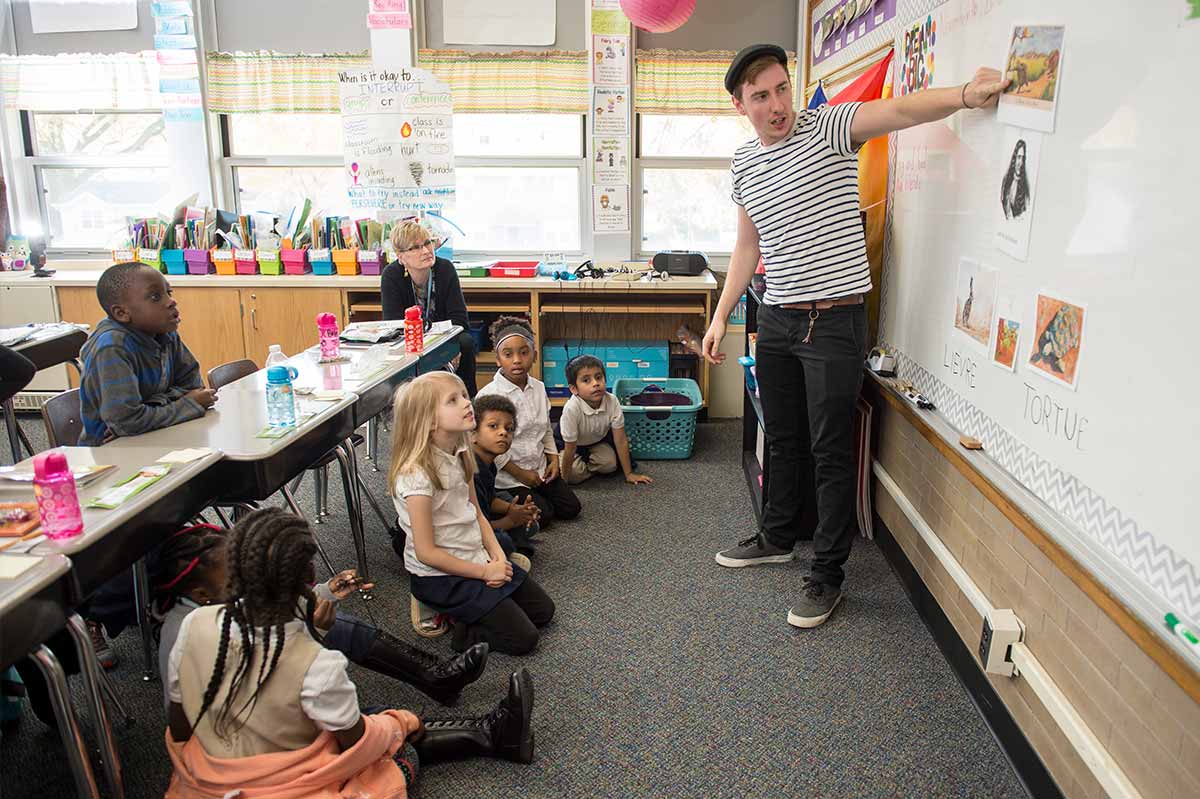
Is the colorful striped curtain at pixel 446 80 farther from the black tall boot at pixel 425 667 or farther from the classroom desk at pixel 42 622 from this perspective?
the classroom desk at pixel 42 622

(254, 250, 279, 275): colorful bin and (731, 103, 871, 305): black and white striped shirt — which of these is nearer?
(731, 103, 871, 305): black and white striped shirt

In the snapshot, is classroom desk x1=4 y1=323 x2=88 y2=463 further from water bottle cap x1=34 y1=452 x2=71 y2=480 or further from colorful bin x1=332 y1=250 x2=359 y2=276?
water bottle cap x1=34 y1=452 x2=71 y2=480

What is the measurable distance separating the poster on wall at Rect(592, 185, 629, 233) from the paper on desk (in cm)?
328

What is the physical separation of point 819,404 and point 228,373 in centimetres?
200

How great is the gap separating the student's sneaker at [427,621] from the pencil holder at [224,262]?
2.97 metres

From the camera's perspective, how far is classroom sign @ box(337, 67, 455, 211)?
466cm

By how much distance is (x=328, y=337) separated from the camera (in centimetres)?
305

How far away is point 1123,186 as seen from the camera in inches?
54.1

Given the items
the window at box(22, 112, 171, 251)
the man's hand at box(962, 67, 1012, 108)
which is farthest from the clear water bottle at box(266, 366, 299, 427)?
the window at box(22, 112, 171, 251)

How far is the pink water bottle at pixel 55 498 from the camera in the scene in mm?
1485

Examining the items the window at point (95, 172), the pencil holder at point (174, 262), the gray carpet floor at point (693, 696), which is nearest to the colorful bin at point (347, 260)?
the pencil holder at point (174, 262)

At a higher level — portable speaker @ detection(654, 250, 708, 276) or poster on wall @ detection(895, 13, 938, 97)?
poster on wall @ detection(895, 13, 938, 97)

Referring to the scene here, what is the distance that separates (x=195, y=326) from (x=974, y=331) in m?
4.09

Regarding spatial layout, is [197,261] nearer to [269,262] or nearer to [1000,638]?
[269,262]
